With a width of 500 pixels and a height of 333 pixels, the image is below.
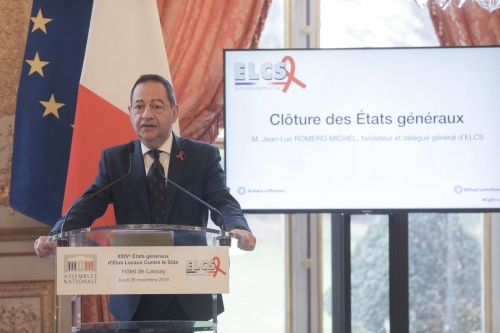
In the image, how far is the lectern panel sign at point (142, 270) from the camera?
5.74 feet

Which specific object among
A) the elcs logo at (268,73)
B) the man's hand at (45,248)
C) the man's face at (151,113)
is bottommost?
the man's hand at (45,248)

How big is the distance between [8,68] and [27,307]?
1.41m

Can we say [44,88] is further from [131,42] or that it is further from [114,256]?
[114,256]

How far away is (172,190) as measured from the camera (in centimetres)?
250

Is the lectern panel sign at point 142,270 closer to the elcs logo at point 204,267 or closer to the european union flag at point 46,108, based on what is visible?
the elcs logo at point 204,267

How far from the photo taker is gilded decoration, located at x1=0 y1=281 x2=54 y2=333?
3590 mm

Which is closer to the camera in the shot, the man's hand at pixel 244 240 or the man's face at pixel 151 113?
the man's hand at pixel 244 240

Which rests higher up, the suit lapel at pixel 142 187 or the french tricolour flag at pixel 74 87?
the french tricolour flag at pixel 74 87

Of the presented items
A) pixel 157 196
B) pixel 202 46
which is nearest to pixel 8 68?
pixel 202 46

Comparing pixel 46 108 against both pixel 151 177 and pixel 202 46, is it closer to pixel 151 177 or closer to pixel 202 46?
pixel 202 46

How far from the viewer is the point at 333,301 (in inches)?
145

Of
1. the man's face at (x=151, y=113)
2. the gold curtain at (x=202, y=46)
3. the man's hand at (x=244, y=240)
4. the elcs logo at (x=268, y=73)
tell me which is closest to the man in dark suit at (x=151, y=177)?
the man's face at (x=151, y=113)

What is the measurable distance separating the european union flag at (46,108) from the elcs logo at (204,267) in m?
1.92

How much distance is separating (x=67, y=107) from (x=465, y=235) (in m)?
2.67
